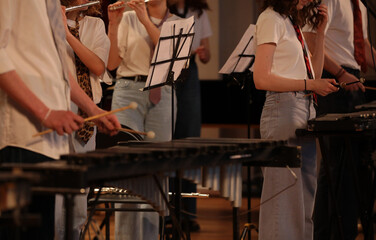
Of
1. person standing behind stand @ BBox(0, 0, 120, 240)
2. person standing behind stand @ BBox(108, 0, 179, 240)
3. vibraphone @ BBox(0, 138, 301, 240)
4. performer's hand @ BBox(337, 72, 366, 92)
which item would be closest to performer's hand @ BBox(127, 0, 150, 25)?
person standing behind stand @ BBox(108, 0, 179, 240)

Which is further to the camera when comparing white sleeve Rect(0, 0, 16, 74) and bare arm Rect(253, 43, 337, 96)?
bare arm Rect(253, 43, 337, 96)

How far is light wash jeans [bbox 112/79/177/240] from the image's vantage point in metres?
4.13

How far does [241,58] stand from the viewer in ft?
14.0

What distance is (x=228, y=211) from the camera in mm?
6328

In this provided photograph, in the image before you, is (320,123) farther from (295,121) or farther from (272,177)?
(272,177)

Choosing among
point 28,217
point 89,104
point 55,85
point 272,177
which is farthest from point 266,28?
point 28,217

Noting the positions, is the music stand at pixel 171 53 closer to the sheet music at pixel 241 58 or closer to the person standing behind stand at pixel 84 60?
the person standing behind stand at pixel 84 60

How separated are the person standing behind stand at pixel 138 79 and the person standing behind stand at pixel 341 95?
3.21 ft

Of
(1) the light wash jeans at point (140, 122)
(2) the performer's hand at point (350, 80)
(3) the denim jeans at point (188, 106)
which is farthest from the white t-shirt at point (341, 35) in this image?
(3) the denim jeans at point (188, 106)

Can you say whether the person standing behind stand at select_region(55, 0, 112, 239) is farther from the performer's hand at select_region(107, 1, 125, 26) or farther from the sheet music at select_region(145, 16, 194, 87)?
the performer's hand at select_region(107, 1, 125, 26)

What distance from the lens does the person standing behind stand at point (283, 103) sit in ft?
11.4

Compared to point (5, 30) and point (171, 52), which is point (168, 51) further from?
point (5, 30)

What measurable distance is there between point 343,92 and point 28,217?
9.51 feet

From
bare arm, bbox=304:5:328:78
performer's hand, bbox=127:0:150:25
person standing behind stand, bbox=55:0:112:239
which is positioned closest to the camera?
person standing behind stand, bbox=55:0:112:239
